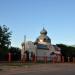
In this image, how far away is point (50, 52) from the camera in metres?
94.2

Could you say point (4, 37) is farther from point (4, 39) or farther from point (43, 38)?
point (43, 38)

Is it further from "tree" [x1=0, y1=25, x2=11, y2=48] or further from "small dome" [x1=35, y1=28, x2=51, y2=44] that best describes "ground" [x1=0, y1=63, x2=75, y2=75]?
"small dome" [x1=35, y1=28, x2=51, y2=44]

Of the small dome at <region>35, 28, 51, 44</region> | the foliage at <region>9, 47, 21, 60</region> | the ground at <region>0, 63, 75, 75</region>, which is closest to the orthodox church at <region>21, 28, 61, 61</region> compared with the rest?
the small dome at <region>35, 28, 51, 44</region>

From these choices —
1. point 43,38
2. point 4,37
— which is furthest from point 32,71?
point 43,38

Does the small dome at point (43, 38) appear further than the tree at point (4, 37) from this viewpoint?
Yes

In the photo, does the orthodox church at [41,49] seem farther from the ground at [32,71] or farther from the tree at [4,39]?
the ground at [32,71]

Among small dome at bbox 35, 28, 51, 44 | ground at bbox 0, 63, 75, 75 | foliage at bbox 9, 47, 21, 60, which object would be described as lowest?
ground at bbox 0, 63, 75, 75


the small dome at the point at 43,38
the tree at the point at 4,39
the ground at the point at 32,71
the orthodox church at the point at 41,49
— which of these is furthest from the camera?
the small dome at the point at 43,38

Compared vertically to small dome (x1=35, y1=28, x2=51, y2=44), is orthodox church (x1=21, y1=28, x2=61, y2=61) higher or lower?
lower

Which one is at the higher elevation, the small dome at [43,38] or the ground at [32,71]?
the small dome at [43,38]

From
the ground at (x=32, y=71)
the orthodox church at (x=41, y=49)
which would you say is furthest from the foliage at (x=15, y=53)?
the ground at (x=32, y=71)

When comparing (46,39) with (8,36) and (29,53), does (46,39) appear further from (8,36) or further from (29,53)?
(8,36)

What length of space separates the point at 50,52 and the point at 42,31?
15.6m

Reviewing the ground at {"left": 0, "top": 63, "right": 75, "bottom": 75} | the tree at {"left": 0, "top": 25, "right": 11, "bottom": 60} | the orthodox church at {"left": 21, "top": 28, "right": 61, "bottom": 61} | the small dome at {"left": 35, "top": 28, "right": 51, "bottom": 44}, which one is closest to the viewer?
the ground at {"left": 0, "top": 63, "right": 75, "bottom": 75}
